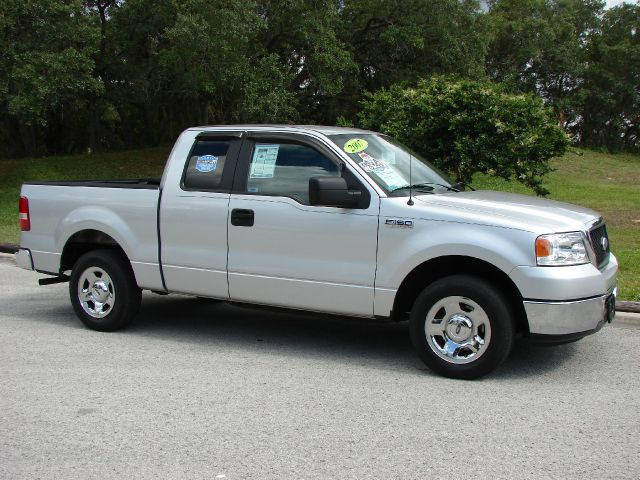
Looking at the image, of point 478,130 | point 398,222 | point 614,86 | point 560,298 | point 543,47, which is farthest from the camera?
point 614,86

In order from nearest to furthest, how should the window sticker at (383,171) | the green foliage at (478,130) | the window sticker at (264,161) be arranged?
the window sticker at (383,171) → the window sticker at (264,161) → the green foliage at (478,130)

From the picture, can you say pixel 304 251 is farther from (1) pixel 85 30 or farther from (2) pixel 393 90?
(1) pixel 85 30

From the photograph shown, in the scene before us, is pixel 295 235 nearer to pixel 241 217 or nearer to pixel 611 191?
pixel 241 217

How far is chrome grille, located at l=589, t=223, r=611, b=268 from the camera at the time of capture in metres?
5.69

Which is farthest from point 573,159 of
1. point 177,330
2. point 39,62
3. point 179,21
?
point 177,330

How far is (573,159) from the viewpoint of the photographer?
30344mm

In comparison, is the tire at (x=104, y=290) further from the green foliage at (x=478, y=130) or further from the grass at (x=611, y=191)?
the green foliage at (x=478, y=130)

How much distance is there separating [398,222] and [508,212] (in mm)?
814

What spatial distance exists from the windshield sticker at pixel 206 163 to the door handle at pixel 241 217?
535mm

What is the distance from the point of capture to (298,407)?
5027 mm

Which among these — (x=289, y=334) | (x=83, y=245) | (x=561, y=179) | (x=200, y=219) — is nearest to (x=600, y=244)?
(x=289, y=334)

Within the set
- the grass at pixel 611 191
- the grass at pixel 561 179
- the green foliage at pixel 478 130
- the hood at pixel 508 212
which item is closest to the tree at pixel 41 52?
the grass at pixel 561 179

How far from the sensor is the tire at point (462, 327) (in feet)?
17.7

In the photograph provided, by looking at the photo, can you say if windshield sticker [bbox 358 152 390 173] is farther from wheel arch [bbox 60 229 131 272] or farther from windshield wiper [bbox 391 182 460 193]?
wheel arch [bbox 60 229 131 272]
